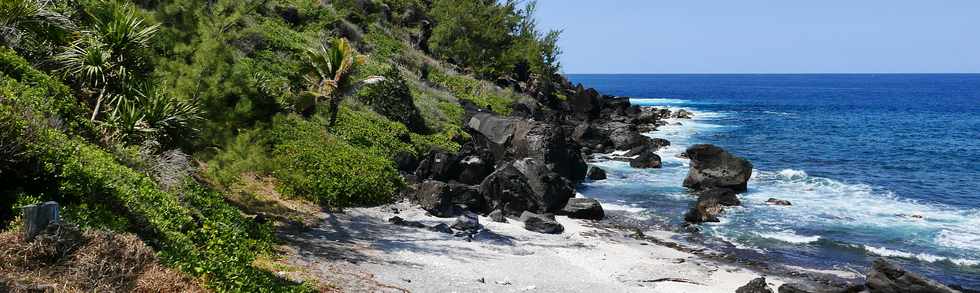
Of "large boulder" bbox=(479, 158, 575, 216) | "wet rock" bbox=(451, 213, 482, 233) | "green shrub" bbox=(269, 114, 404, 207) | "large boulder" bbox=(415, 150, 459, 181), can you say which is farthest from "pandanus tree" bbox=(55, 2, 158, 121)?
"large boulder" bbox=(415, 150, 459, 181)

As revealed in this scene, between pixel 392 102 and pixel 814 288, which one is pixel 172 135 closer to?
pixel 814 288

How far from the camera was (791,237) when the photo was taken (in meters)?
26.2

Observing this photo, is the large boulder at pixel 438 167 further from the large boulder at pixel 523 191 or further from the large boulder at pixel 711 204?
the large boulder at pixel 711 204

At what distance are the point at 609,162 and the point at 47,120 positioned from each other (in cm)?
3594

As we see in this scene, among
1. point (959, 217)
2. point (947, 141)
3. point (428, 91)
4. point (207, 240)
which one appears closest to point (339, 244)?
point (207, 240)

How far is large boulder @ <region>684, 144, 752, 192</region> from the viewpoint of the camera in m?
35.2

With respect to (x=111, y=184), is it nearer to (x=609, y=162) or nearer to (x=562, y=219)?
(x=562, y=219)

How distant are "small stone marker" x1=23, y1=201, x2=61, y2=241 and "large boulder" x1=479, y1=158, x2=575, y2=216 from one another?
18.1m

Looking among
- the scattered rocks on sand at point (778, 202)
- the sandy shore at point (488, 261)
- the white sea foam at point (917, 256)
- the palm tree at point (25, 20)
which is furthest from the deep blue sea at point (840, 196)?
the palm tree at point (25, 20)

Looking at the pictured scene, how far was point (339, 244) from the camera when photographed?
1775 centimetres

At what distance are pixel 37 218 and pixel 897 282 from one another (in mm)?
18735

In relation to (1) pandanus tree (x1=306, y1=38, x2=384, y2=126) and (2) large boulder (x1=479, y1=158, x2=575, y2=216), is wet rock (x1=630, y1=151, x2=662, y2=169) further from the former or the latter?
(1) pandanus tree (x1=306, y1=38, x2=384, y2=126)

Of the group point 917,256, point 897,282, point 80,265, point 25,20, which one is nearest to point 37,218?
point 80,265

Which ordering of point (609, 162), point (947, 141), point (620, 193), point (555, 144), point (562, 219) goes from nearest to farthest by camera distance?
1. point (562, 219)
2. point (620, 193)
3. point (555, 144)
4. point (609, 162)
5. point (947, 141)
